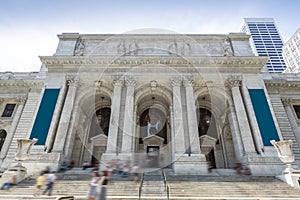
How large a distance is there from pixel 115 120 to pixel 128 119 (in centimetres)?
122

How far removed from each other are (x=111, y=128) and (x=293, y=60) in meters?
81.7

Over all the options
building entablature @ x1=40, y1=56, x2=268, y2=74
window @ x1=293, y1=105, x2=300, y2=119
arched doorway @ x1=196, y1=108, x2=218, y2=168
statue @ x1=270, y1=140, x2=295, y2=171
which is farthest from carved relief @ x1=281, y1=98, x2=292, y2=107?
statue @ x1=270, y1=140, x2=295, y2=171

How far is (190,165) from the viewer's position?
13.9 m

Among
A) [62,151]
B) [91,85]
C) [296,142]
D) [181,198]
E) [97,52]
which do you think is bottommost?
[181,198]

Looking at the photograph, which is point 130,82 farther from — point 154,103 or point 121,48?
point 154,103

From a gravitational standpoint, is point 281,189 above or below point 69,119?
below

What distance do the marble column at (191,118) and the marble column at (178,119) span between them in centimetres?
72

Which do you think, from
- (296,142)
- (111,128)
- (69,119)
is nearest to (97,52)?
(69,119)

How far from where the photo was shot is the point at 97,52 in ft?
69.6

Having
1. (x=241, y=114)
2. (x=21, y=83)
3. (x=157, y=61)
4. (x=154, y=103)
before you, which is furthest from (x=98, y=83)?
(x=241, y=114)

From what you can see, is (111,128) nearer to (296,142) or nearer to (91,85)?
(91,85)

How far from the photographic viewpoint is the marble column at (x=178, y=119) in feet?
49.8

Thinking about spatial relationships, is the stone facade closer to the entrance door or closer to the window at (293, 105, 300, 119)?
the entrance door

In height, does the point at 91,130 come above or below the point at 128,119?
above
